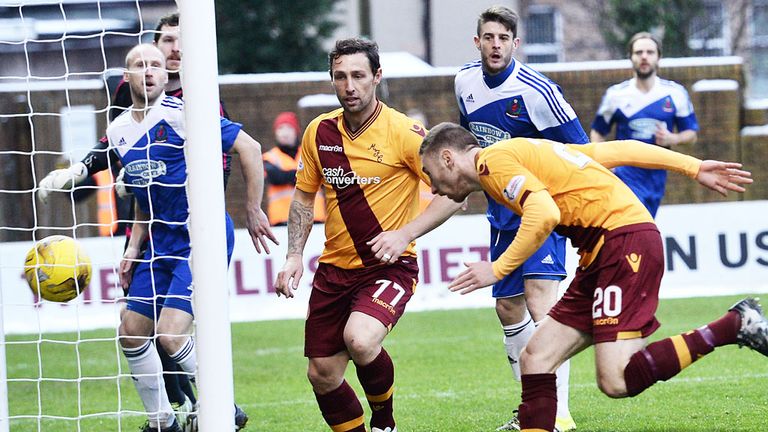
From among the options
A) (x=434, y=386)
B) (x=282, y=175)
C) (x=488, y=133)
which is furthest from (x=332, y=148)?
(x=282, y=175)

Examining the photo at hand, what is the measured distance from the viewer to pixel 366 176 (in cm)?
602

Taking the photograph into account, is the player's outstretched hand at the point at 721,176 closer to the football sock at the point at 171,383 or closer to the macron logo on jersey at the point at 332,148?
the macron logo on jersey at the point at 332,148

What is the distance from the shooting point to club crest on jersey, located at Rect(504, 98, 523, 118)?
6766 millimetres

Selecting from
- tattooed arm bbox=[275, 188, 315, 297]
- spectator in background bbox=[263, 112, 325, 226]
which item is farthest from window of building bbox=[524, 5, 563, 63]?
tattooed arm bbox=[275, 188, 315, 297]

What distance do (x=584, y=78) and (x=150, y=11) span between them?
52.0 ft

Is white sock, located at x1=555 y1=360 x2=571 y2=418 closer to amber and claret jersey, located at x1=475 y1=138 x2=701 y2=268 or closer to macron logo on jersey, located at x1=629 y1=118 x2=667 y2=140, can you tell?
amber and claret jersey, located at x1=475 y1=138 x2=701 y2=268

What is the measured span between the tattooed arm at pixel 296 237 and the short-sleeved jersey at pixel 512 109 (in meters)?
1.14

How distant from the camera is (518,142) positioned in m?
5.20

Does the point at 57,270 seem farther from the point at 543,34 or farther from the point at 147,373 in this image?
the point at 543,34

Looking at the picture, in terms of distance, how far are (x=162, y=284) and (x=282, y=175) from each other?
766 cm

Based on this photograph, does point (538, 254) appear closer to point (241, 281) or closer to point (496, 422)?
point (496, 422)

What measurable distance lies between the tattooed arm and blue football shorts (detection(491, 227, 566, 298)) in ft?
4.06

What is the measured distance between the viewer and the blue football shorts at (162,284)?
6.46m

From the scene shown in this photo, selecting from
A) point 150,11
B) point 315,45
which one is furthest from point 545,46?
point 150,11
